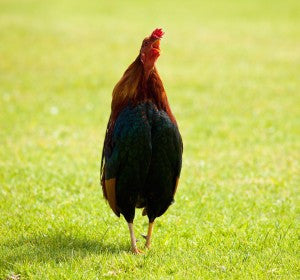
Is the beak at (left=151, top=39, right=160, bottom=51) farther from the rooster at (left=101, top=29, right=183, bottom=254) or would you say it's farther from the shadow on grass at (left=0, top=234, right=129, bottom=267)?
the shadow on grass at (left=0, top=234, right=129, bottom=267)

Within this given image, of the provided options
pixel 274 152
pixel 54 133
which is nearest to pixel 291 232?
pixel 274 152

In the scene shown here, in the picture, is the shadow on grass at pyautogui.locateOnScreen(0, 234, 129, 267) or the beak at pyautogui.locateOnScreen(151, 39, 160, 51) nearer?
the beak at pyautogui.locateOnScreen(151, 39, 160, 51)

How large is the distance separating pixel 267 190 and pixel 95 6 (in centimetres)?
2237

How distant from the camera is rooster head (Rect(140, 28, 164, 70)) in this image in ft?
18.6

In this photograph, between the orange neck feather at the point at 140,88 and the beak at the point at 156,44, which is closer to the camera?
the beak at the point at 156,44

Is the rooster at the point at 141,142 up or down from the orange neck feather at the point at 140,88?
down

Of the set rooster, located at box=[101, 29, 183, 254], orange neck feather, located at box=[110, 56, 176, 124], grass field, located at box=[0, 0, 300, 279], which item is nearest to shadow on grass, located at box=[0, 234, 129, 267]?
grass field, located at box=[0, 0, 300, 279]

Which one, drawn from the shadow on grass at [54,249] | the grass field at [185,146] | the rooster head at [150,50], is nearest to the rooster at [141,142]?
the rooster head at [150,50]

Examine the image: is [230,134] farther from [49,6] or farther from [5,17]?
[49,6]

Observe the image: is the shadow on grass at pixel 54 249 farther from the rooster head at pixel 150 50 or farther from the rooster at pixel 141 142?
the rooster head at pixel 150 50

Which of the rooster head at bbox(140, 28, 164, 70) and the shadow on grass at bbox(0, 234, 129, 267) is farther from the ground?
the rooster head at bbox(140, 28, 164, 70)

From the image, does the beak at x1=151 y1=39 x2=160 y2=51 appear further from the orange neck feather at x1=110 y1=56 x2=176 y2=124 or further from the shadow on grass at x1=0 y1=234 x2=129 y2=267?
the shadow on grass at x1=0 y1=234 x2=129 y2=267

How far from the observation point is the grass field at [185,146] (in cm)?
580

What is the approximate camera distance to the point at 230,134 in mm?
11859
